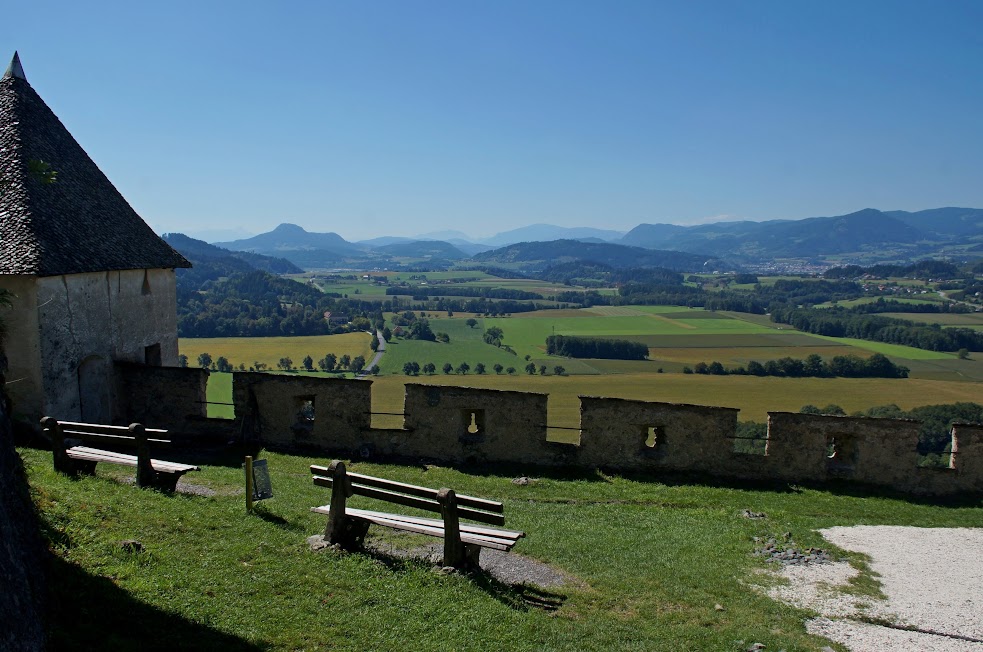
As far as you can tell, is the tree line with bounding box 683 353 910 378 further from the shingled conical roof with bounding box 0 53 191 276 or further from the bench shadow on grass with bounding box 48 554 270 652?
the bench shadow on grass with bounding box 48 554 270 652

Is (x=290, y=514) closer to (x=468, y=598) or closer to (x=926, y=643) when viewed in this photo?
(x=468, y=598)

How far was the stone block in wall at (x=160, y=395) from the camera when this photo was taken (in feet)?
57.5

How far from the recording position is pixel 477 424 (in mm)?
16688

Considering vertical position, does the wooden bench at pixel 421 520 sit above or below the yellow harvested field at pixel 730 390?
above

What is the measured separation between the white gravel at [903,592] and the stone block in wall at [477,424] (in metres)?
6.46

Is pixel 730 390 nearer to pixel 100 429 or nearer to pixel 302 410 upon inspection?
pixel 302 410

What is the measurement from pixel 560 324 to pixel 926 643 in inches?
3341

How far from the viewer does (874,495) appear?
15047mm

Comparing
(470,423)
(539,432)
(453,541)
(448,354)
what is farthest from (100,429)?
(448,354)

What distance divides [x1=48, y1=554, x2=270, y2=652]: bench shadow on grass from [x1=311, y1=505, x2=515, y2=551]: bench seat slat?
8.04 ft

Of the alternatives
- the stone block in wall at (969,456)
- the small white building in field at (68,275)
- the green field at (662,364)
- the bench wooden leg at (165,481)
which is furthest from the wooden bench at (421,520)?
the green field at (662,364)

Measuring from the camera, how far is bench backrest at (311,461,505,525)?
8172mm

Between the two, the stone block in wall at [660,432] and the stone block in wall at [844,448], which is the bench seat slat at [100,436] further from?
the stone block in wall at [844,448]

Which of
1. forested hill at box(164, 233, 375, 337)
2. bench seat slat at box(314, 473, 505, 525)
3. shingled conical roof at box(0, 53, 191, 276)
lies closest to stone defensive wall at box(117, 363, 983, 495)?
shingled conical roof at box(0, 53, 191, 276)
